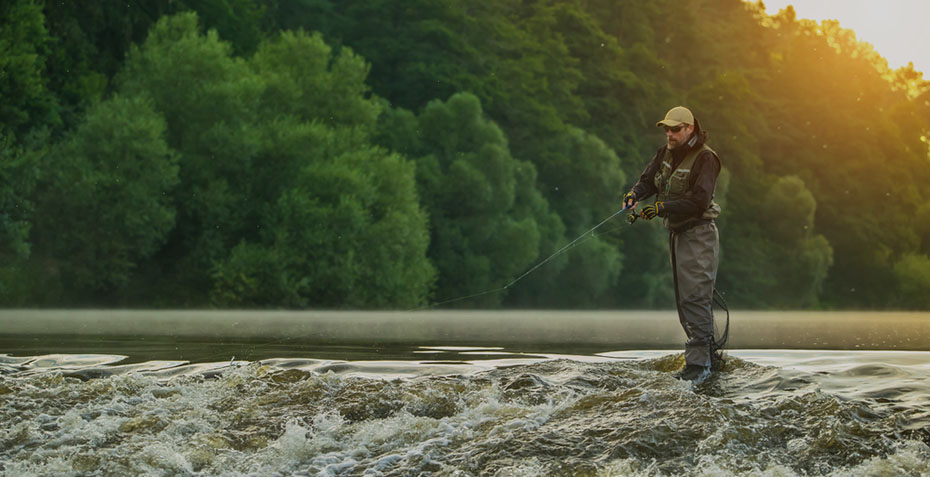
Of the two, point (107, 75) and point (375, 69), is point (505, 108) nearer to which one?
point (375, 69)

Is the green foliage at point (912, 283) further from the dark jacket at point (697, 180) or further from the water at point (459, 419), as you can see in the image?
the dark jacket at point (697, 180)

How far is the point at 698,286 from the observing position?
389 inches

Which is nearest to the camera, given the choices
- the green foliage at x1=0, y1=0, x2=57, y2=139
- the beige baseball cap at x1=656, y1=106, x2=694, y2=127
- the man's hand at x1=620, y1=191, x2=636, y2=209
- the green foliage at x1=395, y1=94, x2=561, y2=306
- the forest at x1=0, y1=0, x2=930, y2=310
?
the beige baseball cap at x1=656, y1=106, x2=694, y2=127

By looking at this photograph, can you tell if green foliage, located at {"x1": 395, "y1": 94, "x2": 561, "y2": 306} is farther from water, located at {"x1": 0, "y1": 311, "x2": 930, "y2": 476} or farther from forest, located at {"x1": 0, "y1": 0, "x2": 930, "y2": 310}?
water, located at {"x1": 0, "y1": 311, "x2": 930, "y2": 476}

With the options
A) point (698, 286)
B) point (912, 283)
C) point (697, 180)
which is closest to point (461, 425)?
point (698, 286)

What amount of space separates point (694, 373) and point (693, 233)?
118 centimetres

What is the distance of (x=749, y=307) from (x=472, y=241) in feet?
79.6

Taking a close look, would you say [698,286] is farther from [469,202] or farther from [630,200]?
[469,202]

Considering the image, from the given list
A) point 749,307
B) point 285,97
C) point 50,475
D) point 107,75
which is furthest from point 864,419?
point 749,307

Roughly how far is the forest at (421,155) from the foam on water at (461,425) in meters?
29.1

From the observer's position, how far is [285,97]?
4703 cm

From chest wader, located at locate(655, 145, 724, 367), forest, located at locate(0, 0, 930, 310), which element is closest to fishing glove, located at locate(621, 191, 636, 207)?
chest wader, located at locate(655, 145, 724, 367)

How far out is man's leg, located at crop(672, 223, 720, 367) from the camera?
989cm

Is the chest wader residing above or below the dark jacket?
below
